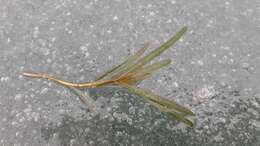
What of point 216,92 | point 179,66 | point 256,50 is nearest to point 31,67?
point 179,66

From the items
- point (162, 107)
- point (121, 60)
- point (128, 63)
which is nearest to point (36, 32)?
point (121, 60)

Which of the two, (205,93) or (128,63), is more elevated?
(128,63)

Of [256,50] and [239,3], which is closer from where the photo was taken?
[256,50]

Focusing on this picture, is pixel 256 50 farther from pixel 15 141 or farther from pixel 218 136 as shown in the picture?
pixel 15 141

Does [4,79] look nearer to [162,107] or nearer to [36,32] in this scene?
[36,32]

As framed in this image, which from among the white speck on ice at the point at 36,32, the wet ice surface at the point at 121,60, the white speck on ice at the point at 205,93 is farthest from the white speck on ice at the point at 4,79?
the white speck on ice at the point at 205,93

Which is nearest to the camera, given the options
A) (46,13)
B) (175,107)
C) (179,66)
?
(175,107)

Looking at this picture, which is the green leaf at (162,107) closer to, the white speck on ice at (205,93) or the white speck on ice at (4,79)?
the white speck on ice at (205,93)

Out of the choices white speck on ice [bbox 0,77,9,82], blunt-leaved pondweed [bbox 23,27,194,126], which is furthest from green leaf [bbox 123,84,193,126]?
white speck on ice [bbox 0,77,9,82]
